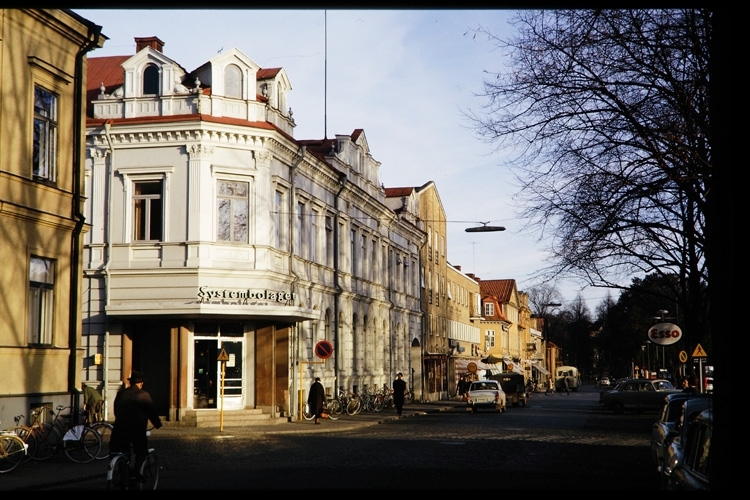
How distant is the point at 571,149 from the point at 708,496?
13.1 meters

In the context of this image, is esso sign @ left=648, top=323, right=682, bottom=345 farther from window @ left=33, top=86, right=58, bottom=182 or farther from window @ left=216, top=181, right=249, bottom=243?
A: window @ left=33, top=86, right=58, bottom=182

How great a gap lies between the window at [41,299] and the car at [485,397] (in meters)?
28.5

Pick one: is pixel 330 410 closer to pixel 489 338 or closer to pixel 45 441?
pixel 45 441

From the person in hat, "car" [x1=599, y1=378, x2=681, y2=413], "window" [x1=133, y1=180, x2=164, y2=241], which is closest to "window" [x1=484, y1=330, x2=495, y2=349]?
"car" [x1=599, y1=378, x2=681, y2=413]

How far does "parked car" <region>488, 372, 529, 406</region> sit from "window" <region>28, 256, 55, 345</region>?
133 ft

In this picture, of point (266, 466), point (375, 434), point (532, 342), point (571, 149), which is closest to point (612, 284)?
point (375, 434)

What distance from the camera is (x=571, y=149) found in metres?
18.2

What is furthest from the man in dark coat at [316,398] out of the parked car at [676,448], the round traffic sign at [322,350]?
the parked car at [676,448]

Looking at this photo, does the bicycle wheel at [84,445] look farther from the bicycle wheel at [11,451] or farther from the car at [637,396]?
the car at [637,396]

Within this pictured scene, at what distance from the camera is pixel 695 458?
9.64 metres

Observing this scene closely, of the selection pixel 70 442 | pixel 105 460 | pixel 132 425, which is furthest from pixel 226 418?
pixel 132 425

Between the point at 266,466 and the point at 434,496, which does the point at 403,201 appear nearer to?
the point at 266,466

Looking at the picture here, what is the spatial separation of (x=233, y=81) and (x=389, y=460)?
60.5 ft

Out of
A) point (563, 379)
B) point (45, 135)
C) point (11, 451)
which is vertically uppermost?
point (45, 135)
